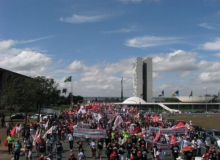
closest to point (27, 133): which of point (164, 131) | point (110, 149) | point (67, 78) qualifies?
point (110, 149)

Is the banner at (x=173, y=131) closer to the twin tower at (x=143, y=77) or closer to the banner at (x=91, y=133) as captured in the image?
the banner at (x=91, y=133)

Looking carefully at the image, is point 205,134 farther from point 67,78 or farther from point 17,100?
point 67,78

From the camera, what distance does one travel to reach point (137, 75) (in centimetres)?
14325

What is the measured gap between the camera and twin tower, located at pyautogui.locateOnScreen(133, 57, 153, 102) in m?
143

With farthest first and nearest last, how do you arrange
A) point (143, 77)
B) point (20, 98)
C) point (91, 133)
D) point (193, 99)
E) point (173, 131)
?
point (143, 77), point (193, 99), point (20, 98), point (91, 133), point (173, 131)

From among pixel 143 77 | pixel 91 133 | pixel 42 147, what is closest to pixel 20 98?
pixel 91 133

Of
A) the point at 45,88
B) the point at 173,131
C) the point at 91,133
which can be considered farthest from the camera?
the point at 45,88

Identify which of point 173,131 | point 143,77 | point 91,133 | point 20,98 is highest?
point 143,77

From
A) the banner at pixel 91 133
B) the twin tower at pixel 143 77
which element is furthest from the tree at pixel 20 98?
the twin tower at pixel 143 77

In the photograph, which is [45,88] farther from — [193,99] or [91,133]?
[193,99]

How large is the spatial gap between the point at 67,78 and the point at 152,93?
83135 millimetres

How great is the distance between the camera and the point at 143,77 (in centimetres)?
14788

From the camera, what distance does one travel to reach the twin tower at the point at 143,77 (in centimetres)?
14262

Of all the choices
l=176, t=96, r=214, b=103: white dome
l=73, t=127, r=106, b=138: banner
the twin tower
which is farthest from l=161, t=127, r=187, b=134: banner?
the twin tower
